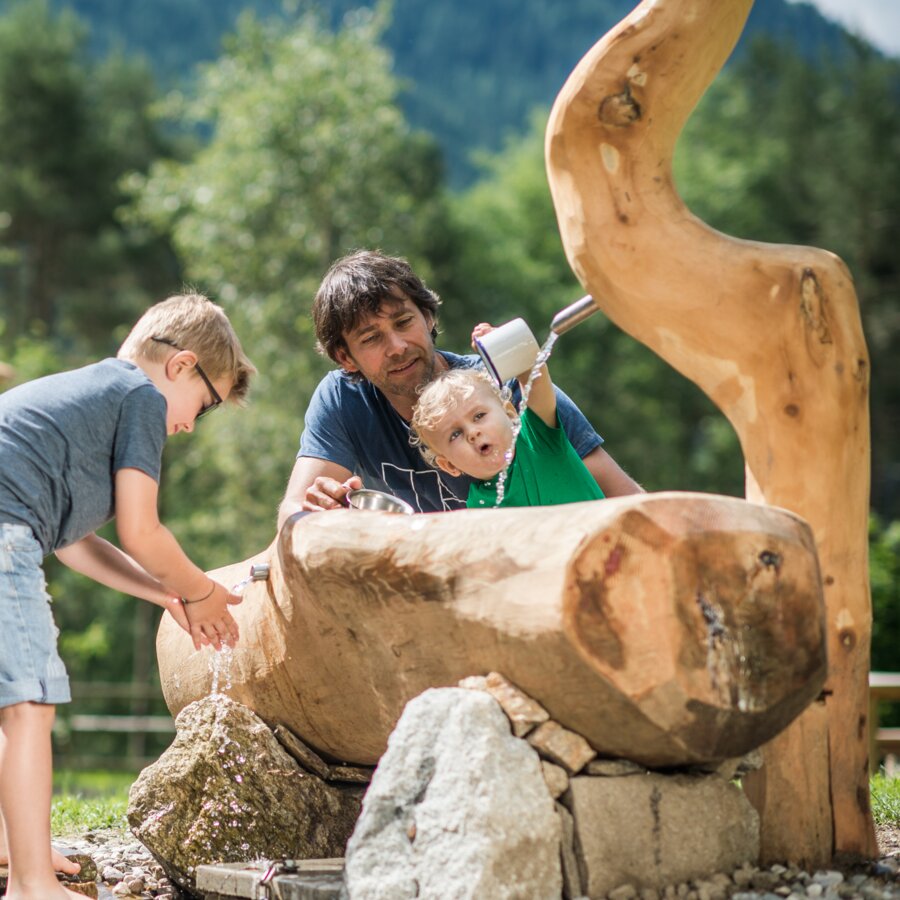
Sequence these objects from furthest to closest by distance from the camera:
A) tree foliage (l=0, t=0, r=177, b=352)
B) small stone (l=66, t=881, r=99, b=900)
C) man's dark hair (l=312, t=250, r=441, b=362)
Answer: tree foliage (l=0, t=0, r=177, b=352)
man's dark hair (l=312, t=250, r=441, b=362)
small stone (l=66, t=881, r=99, b=900)

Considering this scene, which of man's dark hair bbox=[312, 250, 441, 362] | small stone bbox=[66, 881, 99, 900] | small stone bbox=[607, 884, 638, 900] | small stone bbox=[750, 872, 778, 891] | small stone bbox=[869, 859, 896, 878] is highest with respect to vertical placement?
man's dark hair bbox=[312, 250, 441, 362]

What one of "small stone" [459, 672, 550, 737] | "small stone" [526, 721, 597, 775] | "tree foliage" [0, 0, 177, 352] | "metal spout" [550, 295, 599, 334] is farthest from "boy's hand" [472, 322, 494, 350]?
"tree foliage" [0, 0, 177, 352]

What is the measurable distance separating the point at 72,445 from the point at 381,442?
132 cm

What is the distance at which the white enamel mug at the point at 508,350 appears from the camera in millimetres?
3484

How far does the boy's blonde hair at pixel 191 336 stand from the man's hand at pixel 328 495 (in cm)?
38

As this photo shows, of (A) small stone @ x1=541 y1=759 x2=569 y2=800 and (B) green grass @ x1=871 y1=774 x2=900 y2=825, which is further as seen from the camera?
(B) green grass @ x1=871 y1=774 x2=900 y2=825

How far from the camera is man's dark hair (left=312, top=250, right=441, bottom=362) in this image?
403 centimetres

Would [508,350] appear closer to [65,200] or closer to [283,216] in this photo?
[283,216]

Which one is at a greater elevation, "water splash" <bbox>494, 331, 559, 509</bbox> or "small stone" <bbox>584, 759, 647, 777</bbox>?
"water splash" <bbox>494, 331, 559, 509</bbox>

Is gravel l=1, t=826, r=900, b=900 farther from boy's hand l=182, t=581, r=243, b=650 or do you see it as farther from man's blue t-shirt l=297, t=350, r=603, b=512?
man's blue t-shirt l=297, t=350, r=603, b=512

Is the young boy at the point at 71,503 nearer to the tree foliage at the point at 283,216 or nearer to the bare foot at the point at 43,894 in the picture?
the bare foot at the point at 43,894

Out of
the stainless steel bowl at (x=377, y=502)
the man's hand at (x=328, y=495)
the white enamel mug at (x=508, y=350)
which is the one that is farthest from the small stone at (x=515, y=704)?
the white enamel mug at (x=508, y=350)

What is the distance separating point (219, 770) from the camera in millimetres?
3594

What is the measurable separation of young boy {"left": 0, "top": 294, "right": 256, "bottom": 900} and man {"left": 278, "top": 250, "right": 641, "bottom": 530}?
0.68 meters
